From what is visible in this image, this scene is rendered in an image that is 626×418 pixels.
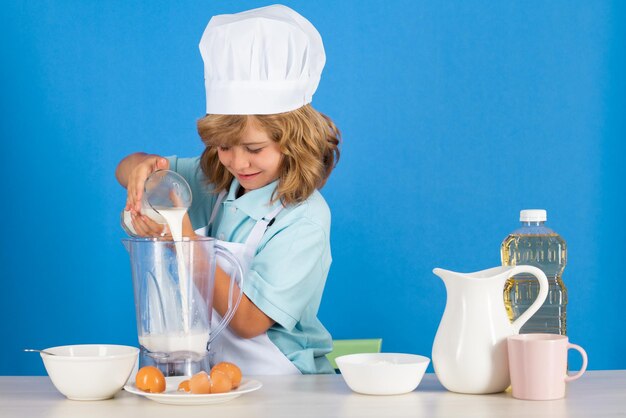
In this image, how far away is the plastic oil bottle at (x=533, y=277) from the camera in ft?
4.19

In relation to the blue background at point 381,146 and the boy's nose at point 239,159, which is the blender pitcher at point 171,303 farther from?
the blue background at point 381,146

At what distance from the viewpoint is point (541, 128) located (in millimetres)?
2361

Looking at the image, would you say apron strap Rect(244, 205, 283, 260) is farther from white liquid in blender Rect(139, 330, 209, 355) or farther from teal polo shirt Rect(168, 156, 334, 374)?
white liquid in blender Rect(139, 330, 209, 355)

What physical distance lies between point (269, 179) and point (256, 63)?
0.21 metres

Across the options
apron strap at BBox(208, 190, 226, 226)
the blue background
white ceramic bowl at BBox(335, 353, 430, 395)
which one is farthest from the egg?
the blue background

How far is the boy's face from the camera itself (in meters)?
1.47

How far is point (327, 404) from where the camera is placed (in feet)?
3.45

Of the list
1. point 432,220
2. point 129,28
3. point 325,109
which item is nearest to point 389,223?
point 432,220

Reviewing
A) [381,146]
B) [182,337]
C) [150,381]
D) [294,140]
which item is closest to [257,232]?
[294,140]

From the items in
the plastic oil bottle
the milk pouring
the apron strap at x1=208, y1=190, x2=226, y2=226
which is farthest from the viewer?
the apron strap at x1=208, y1=190, x2=226, y2=226

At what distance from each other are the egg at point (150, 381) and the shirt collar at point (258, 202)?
1.60 ft

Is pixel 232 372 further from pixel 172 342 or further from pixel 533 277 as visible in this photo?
pixel 533 277

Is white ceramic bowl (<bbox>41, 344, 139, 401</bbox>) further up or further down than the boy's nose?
further down

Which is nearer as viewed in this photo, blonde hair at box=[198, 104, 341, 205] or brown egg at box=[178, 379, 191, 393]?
brown egg at box=[178, 379, 191, 393]
